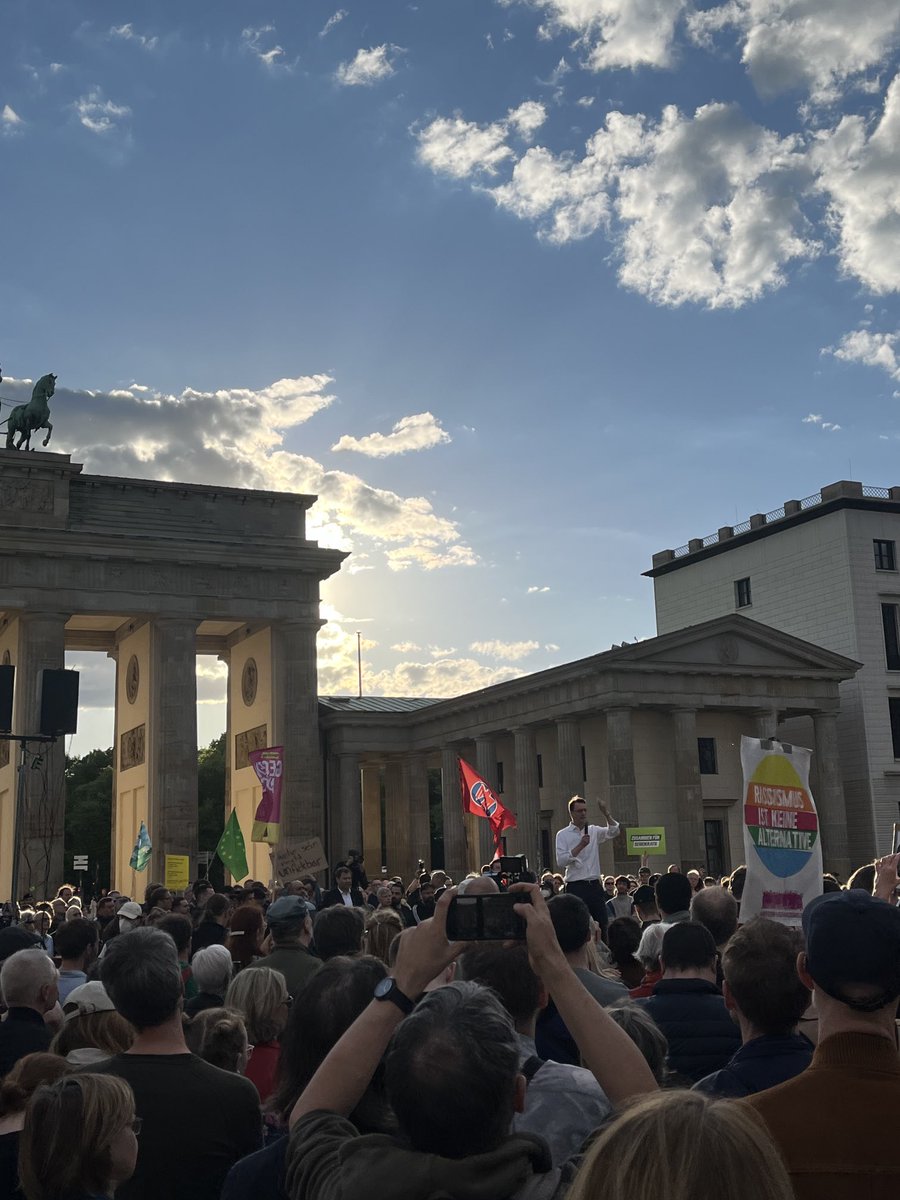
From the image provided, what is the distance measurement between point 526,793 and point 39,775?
1967 cm

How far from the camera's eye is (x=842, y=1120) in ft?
10.5

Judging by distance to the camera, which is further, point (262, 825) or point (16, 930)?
point (262, 825)

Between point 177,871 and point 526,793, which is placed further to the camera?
point 526,793

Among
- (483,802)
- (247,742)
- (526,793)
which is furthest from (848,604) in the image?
(483,802)

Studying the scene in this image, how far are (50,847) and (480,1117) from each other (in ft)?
153

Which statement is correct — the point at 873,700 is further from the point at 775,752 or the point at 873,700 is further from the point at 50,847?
the point at 775,752

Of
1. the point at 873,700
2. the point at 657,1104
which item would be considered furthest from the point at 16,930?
the point at 873,700

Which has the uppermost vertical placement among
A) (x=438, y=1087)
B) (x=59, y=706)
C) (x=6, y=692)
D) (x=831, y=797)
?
(x=6, y=692)

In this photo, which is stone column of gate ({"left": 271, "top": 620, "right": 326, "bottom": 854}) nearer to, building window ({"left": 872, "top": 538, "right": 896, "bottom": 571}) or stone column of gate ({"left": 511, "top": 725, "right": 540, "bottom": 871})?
stone column of gate ({"left": 511, "top": 725, "right": 540, "bottom": 871})

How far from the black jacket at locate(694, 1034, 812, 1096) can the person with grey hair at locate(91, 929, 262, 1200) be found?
6.45 ft

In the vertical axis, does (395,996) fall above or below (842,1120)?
above

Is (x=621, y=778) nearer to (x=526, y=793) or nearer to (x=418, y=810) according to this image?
(x=526, y=793)

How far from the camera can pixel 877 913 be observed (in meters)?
3.59

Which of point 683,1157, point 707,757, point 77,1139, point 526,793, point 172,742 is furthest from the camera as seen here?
point 707,757
